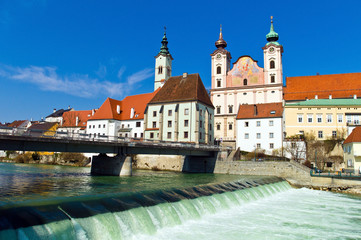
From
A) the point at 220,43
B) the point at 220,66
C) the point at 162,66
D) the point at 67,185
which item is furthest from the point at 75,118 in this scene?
the point at 67,185

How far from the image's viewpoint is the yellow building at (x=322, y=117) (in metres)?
55.6

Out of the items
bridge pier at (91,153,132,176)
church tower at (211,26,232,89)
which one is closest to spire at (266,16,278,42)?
church tower at (211,26,232,89)

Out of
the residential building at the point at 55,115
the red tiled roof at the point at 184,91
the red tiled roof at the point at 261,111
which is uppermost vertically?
the residential building at the point at 55,115

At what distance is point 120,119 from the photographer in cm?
7550

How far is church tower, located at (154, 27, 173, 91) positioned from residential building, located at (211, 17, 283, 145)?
873 inches

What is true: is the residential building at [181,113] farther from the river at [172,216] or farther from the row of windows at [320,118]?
the river at [172,216]

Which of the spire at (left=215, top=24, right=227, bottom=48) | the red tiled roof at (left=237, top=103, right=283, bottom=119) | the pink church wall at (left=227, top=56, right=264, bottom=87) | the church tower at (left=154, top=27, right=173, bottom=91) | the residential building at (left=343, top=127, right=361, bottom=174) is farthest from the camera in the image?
the church tower at (left=154, top=27, right=173, bottom=91)

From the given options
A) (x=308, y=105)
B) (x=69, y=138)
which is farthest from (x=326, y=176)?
(x=69, y=138)

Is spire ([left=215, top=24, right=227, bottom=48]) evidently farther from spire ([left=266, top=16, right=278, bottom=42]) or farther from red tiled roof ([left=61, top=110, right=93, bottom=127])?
red tiled roof ([left=61, top=110, right=93, bottom=127])

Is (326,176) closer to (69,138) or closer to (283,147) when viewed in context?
(283,147)

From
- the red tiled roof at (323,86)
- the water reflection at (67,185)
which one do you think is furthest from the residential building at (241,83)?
the water reflection at (67,185)

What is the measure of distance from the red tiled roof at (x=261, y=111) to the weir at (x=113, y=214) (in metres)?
40.1

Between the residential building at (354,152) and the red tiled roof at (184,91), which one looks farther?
the red tiled roof at (184,91)

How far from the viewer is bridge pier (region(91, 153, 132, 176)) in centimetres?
3697
